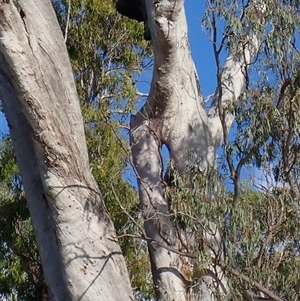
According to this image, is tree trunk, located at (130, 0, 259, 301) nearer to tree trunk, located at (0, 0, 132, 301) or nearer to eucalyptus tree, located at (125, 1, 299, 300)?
eucalyptus tree, located at (125, 1, 299, 300)

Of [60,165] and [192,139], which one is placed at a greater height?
[192,139]

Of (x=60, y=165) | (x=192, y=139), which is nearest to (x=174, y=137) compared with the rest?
(x=192, y=139)

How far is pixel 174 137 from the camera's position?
6.14 meters

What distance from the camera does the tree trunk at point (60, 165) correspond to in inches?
190

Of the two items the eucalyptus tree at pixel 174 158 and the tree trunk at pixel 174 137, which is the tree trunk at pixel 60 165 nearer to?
the eucalyptus tree at pixel 174 158

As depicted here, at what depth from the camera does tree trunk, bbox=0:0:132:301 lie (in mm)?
4820

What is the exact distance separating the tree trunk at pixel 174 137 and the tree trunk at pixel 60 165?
0.78 metres

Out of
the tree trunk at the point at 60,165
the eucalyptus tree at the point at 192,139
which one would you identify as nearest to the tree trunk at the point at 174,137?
the eucalyptus tree at the point at 192,139

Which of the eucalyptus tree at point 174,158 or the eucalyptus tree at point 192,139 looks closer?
the eucalyptus tree at point 174,158

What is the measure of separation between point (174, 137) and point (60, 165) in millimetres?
1476

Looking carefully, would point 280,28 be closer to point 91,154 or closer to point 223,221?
point 223,221

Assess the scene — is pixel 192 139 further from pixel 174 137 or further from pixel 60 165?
pixel 60 165

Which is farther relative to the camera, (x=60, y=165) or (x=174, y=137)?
(x=174, y=137)

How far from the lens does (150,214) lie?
5934mm
